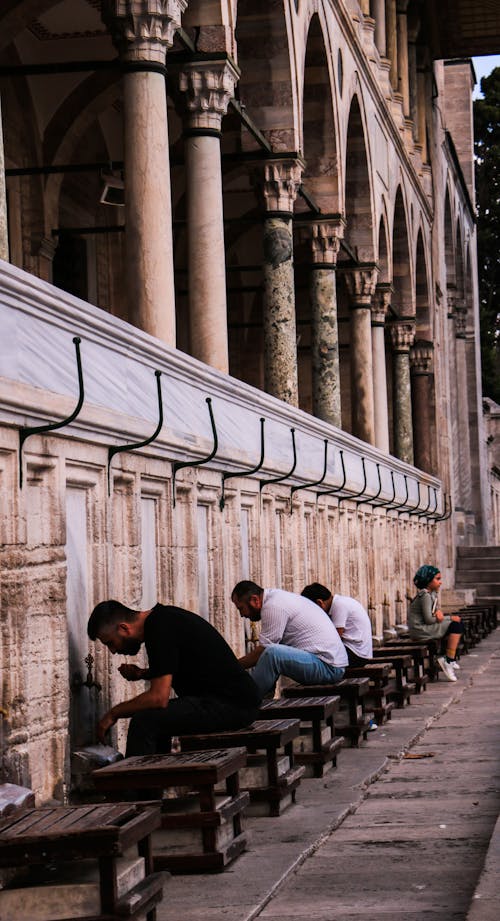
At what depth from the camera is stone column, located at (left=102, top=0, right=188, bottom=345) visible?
11242 mm

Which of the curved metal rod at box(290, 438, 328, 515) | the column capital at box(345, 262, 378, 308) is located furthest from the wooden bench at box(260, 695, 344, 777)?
the column capital at box(345, 262, 378, 308)

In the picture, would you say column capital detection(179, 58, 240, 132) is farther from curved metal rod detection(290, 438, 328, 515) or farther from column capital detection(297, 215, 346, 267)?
column capital detection(297, 215, 346, 267)

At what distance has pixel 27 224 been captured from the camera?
19.0 m

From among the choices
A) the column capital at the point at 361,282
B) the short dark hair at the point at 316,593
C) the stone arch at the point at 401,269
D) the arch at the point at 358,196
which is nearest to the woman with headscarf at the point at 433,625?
the short dark hair at the point at 316,593

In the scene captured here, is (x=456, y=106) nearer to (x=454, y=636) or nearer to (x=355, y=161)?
(x=355, y=161)

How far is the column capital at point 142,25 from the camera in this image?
11.3 m

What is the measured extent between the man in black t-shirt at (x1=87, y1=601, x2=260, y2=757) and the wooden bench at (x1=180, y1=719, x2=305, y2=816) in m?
0.07

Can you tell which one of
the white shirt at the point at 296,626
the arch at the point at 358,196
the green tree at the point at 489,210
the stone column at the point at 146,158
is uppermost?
the green tree at the point at 489,210

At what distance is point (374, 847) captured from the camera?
674 cm

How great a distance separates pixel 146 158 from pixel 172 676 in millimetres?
5308

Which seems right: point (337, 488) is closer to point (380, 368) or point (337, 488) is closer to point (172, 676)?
point (172, 676)

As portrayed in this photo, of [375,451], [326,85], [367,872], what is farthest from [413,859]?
[326,85]

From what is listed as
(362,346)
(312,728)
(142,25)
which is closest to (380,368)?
(362,346)

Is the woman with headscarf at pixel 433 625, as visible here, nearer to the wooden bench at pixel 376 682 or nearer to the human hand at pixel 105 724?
the wooden bench at pixel 376 682
